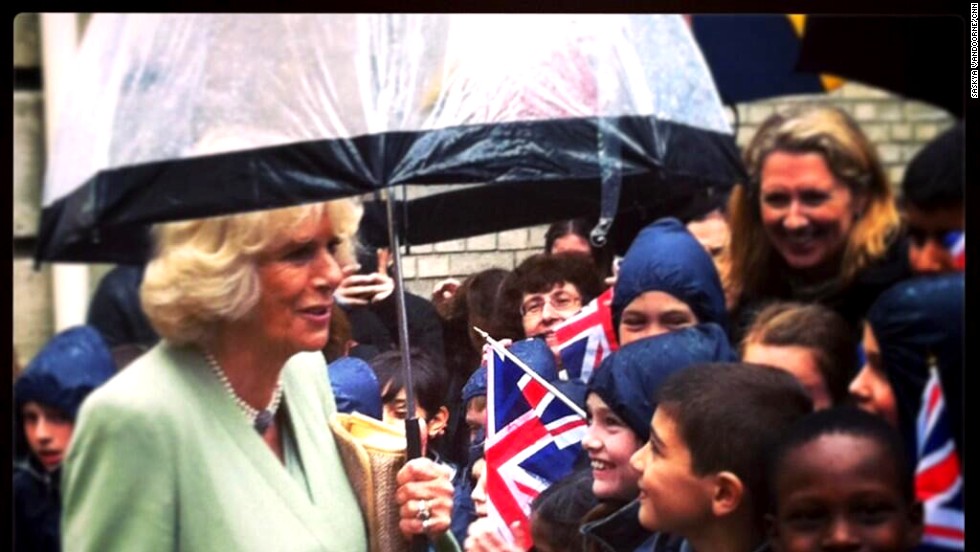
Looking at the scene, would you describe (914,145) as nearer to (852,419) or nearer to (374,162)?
(852,419)

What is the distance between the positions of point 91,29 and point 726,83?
1.42m

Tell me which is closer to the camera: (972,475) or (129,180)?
(129,180)

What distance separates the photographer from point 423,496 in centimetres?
379

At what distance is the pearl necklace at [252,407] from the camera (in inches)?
145

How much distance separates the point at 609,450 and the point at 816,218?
0.71 m

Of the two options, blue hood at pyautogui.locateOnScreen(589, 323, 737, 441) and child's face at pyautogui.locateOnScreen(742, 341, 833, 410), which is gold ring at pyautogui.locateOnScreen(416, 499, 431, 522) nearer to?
blue hood at pyautogui.locateOnScreen(589, 323, 737, 441)

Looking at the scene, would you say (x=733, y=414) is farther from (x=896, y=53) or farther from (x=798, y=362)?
(x=896, y=53)

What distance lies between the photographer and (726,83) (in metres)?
3.86

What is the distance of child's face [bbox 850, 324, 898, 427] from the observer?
12.6ft

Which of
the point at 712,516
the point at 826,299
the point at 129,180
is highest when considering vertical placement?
the point at 129,180

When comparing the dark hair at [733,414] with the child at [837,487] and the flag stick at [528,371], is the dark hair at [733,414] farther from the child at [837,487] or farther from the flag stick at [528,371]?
the flag stick at [528,371]

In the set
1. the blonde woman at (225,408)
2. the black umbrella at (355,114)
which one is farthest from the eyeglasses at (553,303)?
the blonde woman at (225,408)

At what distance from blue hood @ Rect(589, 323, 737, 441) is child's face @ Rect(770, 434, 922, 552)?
29cm

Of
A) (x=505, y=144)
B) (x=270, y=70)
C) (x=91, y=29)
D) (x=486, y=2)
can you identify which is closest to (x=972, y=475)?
(x=505, y=144)
